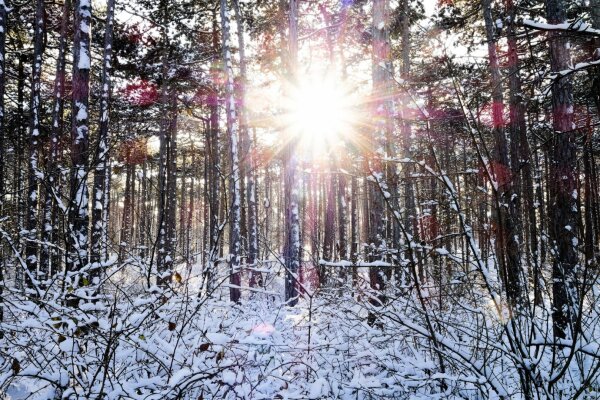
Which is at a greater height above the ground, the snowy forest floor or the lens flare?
the lens flare

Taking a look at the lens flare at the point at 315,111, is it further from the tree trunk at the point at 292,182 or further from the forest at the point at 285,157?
the tree trunk at the point at 292,182

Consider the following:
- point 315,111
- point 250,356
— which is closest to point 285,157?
point 315,111

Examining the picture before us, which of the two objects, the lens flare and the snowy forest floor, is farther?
the lens flare

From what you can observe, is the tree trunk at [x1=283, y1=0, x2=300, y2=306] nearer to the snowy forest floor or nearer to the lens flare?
the lens flare

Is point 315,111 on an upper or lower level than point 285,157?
upper

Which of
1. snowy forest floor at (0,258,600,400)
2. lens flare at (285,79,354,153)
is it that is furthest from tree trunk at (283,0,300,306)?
snowy forest floor at (0,258,600,400)

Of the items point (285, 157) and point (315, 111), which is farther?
point (285, 157)

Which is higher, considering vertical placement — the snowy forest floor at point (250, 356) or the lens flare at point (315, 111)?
the lens flare at point (315, 111)

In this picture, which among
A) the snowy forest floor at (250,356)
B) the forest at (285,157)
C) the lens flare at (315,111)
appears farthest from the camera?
the lens flare at (315,111)

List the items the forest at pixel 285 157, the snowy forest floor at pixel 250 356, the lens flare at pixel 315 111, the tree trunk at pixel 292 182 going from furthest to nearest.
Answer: the lens flare at pixel 315 111 → the tree trunk at pixel 292 182 → the forest at pixel 285 157 → the snowy forest floor at pixel 250 356

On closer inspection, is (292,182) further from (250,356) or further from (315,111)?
(250,356)

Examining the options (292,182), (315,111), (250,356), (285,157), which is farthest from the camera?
(285,157)

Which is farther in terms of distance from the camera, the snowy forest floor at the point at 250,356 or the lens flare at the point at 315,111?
the lens flare at the point at 315,111

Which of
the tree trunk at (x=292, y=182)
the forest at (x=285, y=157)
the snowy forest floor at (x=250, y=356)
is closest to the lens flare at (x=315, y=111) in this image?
the forest at (x=285, y=157)
